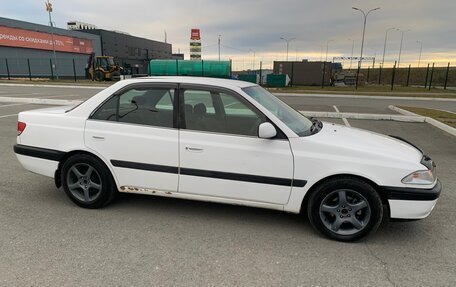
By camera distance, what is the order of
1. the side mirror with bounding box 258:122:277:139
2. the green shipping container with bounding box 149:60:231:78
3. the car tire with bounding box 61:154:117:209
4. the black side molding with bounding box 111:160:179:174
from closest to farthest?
1. the side mirror with bounding box 258:122:277:139
2. the black side molding with bounding box 111:160:179:174
3. the car tire with bounding box 61:154:117:209
4. the green shipping container with bounding box 149:60:231:78

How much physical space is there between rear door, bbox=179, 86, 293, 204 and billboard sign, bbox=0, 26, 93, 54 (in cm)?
4270

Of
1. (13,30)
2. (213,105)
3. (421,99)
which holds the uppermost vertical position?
(13,30)

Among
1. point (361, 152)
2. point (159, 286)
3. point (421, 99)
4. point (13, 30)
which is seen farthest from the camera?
point (13, 30)

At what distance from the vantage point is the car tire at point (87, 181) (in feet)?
12.7

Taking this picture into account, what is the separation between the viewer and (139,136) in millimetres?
3678

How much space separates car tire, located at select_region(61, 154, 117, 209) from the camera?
152 inches

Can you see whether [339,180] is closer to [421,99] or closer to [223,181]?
[223,181]

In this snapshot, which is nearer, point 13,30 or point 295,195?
point 295,195

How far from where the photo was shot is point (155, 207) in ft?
13.4

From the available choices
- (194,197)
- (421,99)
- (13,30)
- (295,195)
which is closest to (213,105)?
(194,197)

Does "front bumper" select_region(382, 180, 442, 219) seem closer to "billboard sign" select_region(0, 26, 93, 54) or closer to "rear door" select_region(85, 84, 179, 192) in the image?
"rear door" select_region(85, 84, 179, 192)

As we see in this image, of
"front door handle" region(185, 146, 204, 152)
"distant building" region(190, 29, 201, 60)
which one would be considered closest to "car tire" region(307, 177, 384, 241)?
"front door handle" region(185, 146, 204, 152)

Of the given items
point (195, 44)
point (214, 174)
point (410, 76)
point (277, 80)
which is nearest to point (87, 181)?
point (214, 174)

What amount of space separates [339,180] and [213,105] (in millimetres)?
1570
